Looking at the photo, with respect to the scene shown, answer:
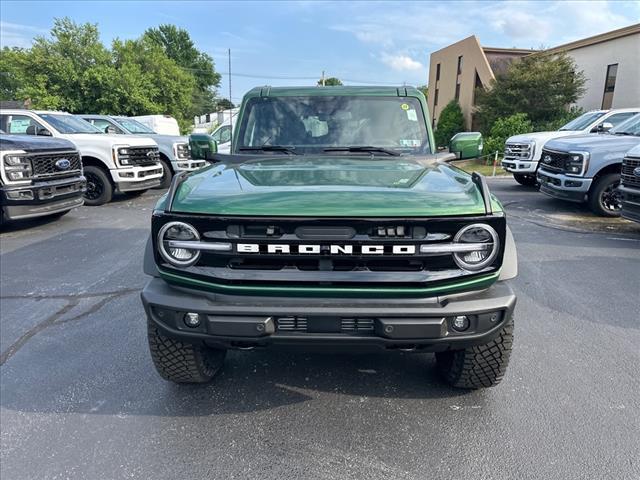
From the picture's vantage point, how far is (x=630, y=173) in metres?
6.31

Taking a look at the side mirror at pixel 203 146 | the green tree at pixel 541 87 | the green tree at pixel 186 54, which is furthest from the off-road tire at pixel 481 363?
the green tree at pixel 186 54

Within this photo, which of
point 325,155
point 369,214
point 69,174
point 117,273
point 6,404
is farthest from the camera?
point 69,174

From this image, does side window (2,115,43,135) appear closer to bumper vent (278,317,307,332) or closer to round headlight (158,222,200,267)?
round headlight (158,222,200,267)

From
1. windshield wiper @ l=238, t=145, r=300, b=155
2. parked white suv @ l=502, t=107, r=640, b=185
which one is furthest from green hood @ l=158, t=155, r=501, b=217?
parked white suv @ l=502, t=107, r=640, b=185

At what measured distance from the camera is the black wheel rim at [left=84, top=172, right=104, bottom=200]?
386 inches

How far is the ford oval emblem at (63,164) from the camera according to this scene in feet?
24.3

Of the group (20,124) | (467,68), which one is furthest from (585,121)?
(467,68)

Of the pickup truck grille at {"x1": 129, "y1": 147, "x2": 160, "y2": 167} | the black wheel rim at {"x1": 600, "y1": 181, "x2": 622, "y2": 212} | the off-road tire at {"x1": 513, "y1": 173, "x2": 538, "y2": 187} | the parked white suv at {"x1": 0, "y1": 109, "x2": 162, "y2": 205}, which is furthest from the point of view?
the off-road tire at {"x1": 513, "y1": 173, "x2": 538, "y2": 187}

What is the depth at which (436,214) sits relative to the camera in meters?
2.13

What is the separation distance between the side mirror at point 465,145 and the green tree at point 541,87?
2292cm

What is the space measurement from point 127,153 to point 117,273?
5.38 meters

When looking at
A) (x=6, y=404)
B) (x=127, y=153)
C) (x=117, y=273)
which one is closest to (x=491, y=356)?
(x=6, y=404)

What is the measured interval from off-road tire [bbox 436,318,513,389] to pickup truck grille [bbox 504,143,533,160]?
32.7ft

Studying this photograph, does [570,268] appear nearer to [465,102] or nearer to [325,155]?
[325,155]
